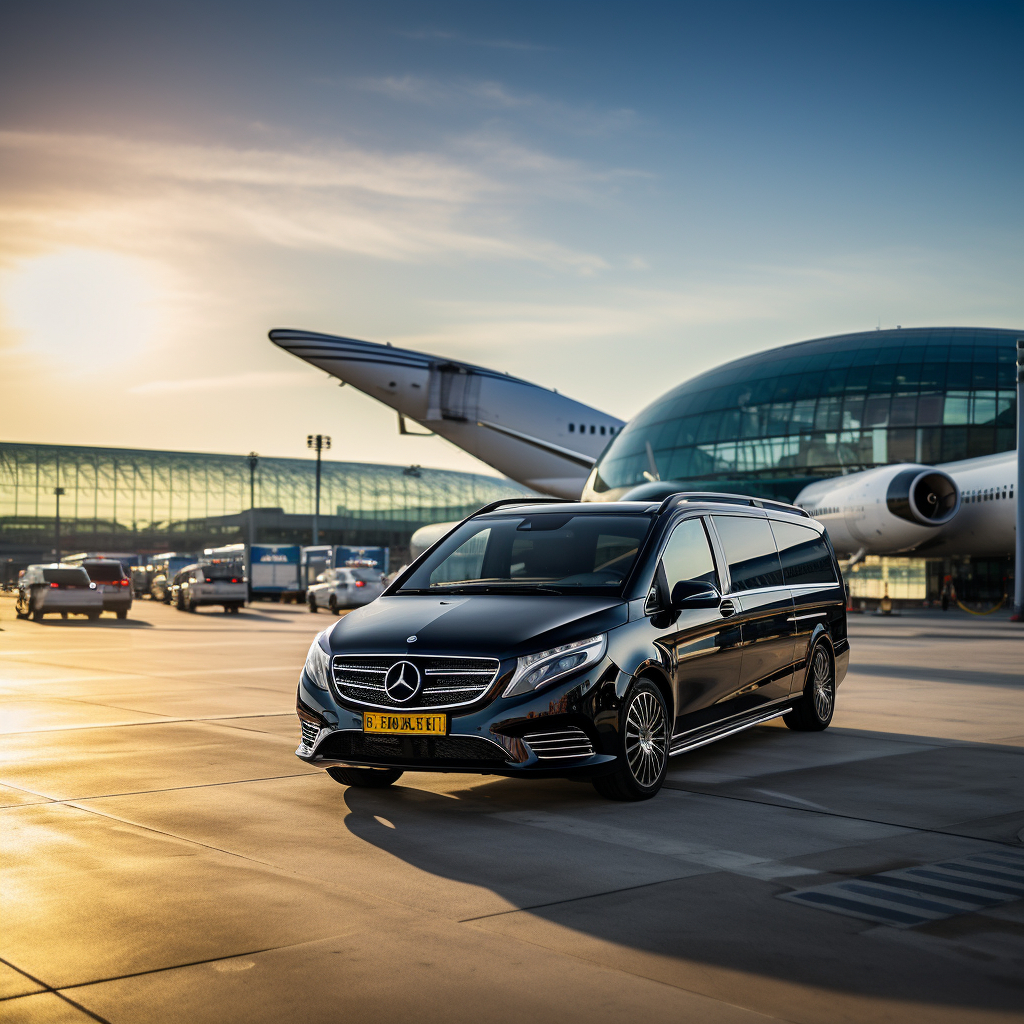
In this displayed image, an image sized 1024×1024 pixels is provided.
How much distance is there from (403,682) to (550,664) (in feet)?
2.85

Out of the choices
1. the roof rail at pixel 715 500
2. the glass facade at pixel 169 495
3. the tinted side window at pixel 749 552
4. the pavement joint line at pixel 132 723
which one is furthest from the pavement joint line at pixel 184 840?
the glass facade at pixel 169 495

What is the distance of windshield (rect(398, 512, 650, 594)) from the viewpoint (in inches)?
309

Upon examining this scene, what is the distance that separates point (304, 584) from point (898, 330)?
3529 centimetres

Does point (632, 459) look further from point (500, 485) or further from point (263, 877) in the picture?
point (500, 485)

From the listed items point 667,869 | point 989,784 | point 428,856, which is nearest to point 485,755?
point 428,856

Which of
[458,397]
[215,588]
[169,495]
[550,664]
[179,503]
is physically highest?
[458,397]

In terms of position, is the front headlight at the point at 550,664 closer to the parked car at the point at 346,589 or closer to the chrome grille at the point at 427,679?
the chrome grille at the point at 427,679

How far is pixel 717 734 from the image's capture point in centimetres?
841

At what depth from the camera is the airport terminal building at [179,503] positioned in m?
124

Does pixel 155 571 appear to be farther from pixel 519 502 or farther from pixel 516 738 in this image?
pixel 516 738

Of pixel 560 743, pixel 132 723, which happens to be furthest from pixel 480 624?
pixel 132 723

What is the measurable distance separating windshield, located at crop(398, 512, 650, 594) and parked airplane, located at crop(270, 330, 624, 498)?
211 feet

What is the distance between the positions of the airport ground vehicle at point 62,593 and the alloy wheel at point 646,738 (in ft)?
105

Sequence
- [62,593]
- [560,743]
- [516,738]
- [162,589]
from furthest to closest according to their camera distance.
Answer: [162,589] → [62,593] → [560,743] → [516,738]
